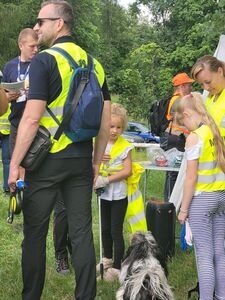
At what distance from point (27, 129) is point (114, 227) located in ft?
5.00

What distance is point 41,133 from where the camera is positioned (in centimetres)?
303

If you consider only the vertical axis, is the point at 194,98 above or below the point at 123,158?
above

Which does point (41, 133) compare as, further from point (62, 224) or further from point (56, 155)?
point (62, 224)

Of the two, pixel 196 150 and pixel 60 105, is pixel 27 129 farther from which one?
pixel 196 150

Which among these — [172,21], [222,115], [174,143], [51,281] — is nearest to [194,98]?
[222,115]

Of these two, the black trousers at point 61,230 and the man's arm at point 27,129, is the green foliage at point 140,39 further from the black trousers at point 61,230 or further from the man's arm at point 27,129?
the man's arm at point 27,129

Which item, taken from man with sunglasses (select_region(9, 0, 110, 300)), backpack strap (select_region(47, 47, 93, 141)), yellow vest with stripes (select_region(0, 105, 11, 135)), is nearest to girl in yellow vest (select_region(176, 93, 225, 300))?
man with sunglasses (select_region(9, 0, 110, 300))

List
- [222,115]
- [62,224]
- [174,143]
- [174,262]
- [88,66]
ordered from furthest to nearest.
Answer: [174,143] < [174,262] < [62,224] < [222,115] < [88,66]

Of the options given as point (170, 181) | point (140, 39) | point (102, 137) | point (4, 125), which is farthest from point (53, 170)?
point (140, 39)

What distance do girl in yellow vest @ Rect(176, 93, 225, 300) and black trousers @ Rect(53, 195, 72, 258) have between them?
120 cm

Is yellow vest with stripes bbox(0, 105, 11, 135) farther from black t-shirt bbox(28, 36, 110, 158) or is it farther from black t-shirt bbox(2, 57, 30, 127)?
black t-shirt bbox(28, 36, 110, 158)

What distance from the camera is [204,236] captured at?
3346 mm

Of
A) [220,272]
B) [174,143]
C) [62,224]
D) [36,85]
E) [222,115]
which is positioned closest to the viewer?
[36,85]

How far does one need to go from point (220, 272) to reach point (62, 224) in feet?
4.83
